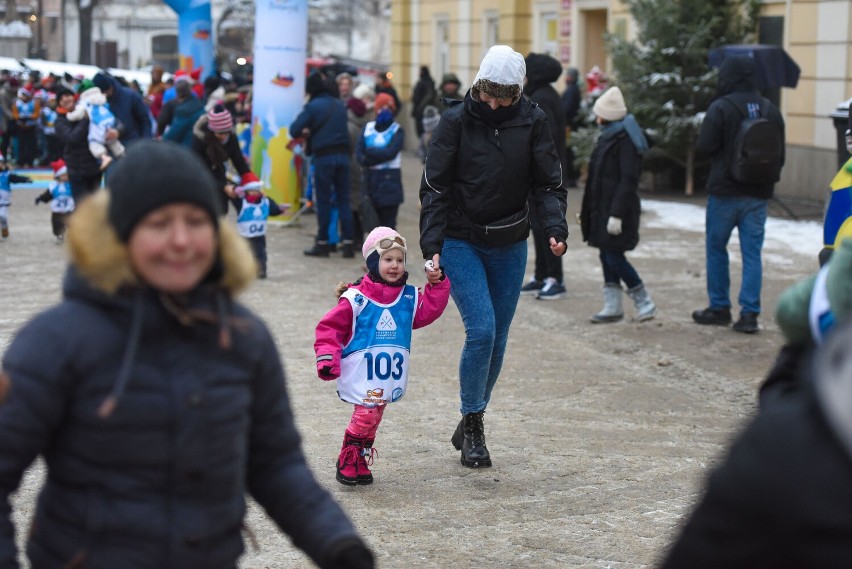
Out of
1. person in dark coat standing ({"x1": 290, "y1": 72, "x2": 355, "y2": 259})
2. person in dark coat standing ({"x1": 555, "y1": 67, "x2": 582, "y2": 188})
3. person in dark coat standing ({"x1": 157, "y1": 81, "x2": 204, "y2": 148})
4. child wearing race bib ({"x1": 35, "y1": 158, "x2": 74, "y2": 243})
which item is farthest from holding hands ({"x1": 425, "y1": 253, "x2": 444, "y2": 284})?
person in dark coat standing ({"x1": 555, "y1": 67, "x2": 582, "y2": 188})

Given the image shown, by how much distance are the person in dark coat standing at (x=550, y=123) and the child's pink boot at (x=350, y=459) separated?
4.95m

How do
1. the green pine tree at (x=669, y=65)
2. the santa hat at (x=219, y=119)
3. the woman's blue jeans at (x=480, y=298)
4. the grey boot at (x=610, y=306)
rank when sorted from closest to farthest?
the woman's blue jeans at (x=480, y=298) → the grey boot at (x=610, y=306) → the santa hat at (x=219, y=119) → the green pine tree at (x=669, y=65)

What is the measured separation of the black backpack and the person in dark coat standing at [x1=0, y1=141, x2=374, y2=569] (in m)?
7.12

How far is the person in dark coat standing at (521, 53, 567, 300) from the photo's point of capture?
10.8 meters

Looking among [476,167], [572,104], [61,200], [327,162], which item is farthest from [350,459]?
[572,104]

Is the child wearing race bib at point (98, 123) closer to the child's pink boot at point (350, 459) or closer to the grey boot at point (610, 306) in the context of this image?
the grey boot at point (610, 306)

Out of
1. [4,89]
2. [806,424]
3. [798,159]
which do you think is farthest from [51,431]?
[4,89]

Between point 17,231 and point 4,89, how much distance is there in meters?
12.4

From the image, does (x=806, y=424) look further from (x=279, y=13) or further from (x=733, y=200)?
(x=279, y=13)

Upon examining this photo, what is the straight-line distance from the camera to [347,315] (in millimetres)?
5703

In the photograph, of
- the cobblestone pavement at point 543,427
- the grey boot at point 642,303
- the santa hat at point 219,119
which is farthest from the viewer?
the santa hat at point 219,119

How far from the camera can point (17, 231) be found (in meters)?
15.0

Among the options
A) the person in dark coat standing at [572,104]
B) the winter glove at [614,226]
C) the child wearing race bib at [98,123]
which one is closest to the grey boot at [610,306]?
the winter glove at [614,226]

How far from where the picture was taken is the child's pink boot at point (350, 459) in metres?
5.86
